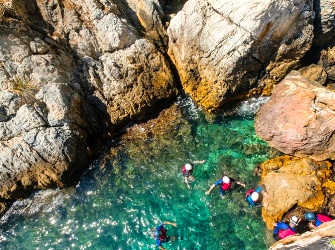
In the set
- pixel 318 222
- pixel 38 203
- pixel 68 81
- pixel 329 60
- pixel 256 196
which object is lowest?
pixel 318 222

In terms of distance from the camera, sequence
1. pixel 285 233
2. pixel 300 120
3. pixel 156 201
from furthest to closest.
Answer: pixel 300 120 < pixel 156 201 < pixel 285 233

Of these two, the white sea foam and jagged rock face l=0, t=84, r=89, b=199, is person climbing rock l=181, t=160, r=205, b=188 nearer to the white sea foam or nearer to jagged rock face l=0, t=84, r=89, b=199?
jagged rock face l=0, t=84, r=89, b=199

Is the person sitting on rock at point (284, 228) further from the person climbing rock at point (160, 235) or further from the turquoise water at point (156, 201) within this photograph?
the person climbing rock at point (160, 235)

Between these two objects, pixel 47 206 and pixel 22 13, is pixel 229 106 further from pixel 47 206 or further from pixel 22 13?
pixel 22 13

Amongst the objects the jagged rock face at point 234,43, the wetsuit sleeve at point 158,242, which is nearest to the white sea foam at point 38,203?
the wetsuit sleeve at point 158,242

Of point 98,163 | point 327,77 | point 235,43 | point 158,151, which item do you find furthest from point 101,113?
point 327,77

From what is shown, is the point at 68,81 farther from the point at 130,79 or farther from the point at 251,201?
the point at 251,201

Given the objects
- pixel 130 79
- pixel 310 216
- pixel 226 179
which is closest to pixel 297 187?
pixel 310 216
